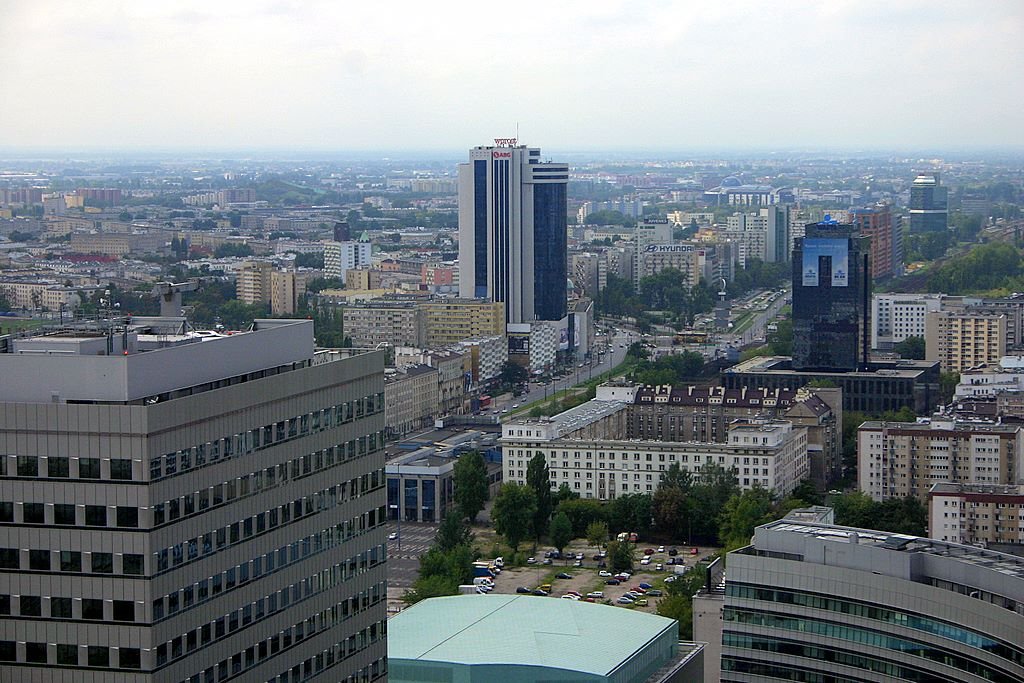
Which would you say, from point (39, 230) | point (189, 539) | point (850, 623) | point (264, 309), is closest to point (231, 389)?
point (189, 539)

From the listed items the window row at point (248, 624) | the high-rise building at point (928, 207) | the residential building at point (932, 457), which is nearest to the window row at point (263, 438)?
the window row at point (248, 624)

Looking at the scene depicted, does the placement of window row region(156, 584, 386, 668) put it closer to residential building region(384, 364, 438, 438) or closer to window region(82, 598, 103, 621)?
window region(82, 598, 103, 621)

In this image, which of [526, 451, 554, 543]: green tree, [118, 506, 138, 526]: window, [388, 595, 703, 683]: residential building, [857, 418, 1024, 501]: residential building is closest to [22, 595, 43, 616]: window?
[118, 506, 138, 526]: window

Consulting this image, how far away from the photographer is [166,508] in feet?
24.3

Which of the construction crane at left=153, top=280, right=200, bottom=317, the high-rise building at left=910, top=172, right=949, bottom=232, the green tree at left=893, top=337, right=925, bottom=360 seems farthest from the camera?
the high-rise building at left=910, top=172, right=949, bottom=232

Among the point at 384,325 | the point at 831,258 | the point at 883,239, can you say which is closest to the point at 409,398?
the point at 831,258

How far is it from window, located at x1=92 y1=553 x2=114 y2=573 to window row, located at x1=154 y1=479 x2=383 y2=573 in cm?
18

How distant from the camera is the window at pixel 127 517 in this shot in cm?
730

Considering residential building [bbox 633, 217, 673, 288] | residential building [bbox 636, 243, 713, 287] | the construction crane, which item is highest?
the construction crane

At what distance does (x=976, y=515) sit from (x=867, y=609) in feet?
34.0

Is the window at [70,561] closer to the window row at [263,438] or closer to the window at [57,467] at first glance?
the window at [57,467]

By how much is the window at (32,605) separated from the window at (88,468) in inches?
21.7

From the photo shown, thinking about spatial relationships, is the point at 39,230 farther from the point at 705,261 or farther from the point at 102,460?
the point at 102,460

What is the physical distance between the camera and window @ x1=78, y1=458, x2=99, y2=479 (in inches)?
287
